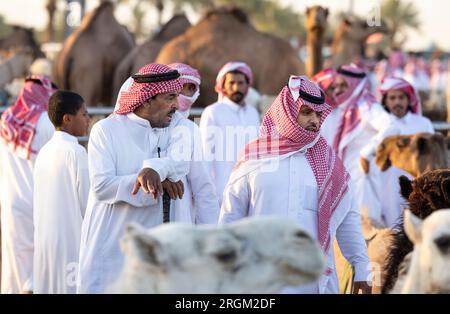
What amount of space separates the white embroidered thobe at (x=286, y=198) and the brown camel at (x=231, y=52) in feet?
36.9

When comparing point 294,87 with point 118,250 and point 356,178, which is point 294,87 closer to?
point 118,250

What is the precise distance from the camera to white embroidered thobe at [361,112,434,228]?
9852mm

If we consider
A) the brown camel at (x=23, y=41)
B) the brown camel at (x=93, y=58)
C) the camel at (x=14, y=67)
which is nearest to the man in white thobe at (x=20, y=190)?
the camel at (x=14, y=67)

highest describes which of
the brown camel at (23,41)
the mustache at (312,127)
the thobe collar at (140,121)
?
the brown camel at (23,41)

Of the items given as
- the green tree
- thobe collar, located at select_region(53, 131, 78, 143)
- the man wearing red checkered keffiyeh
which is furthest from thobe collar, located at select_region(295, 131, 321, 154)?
the green tree

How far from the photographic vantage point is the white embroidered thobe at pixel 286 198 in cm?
521

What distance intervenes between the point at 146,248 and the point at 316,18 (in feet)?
46.5

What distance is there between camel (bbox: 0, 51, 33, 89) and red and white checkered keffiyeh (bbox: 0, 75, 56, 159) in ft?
33.7

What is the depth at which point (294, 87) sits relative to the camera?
5.32 m

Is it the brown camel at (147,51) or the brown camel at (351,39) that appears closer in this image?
A: the brown camel at (147,51)

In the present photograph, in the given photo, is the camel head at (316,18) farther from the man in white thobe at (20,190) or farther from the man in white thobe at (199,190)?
the man in white thobe at (199,190)

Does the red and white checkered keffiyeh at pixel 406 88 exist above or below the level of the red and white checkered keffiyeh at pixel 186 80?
above

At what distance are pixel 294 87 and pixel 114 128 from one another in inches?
34.8

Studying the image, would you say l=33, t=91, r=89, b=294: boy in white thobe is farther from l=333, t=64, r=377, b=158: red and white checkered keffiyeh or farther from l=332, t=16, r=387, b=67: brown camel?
l=332, t=16, r=387, b=67: brown camel
